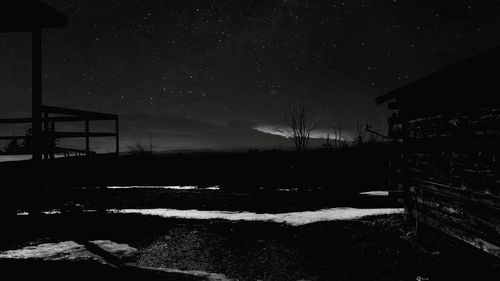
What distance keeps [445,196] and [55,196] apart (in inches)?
608

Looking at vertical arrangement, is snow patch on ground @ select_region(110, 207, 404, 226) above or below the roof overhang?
below

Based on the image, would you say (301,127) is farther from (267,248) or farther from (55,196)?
(267,248)

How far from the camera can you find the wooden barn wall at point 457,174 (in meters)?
5.94

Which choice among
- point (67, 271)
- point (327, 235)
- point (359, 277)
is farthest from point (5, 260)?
point (327, 235)

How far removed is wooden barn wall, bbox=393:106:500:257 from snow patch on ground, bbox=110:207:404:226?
1999 millimetres

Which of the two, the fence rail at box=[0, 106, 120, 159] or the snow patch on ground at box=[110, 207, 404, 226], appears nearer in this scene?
the fence rail at box=[0, 106, 120, 159]

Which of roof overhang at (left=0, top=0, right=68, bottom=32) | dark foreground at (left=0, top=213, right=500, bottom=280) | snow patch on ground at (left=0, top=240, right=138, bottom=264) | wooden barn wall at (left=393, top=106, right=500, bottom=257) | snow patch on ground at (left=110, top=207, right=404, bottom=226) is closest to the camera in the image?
dark foreground at (left=0, top=213, right=500, bottom=280)

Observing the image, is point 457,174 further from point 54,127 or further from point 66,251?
point 54,127

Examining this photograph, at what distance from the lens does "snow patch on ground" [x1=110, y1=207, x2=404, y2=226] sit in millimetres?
10184

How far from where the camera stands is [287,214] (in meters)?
→ 11.0

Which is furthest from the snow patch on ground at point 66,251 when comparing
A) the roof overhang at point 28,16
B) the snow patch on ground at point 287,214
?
the roof overhang at point 28,16

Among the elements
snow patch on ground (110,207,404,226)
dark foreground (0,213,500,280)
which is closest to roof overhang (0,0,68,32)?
dark foreground (0,213,500,280)

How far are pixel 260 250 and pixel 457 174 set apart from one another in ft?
12.7

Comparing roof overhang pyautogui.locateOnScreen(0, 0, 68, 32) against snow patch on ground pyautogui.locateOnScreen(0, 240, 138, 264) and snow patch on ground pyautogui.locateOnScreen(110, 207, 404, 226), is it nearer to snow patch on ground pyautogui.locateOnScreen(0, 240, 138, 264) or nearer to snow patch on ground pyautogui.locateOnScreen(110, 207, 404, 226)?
snow patch on ground pyautogui.locateOnScreen(0, 240, 138, 264)
